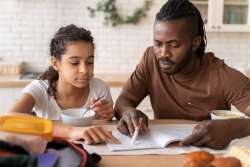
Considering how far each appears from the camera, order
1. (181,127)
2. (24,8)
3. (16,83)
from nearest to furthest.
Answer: (181,127), (16,83), (24,8)

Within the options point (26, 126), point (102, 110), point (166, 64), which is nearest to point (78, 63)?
point (102, 110)

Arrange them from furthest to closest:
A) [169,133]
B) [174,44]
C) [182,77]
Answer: [182,77] < [174,44] < [169,133]

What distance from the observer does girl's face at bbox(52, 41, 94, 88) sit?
1.91m

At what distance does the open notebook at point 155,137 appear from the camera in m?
1.39

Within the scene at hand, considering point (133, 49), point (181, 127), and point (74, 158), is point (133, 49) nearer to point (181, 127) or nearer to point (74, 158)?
point (181, 127)

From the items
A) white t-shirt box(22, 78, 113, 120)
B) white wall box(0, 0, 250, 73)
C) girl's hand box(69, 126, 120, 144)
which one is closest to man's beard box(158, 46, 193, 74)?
white t-shirt box(22, 78, 113, 120)

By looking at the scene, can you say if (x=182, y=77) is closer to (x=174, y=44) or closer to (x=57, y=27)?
(x=174, y=44)

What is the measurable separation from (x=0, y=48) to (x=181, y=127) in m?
2.57

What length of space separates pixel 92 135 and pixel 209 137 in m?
0.41

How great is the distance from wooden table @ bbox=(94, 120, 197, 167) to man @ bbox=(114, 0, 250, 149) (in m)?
0.51

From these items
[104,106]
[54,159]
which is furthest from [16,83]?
[54,159]

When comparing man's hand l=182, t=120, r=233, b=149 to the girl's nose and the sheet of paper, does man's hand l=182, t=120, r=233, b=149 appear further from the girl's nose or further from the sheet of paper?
the girl's nose

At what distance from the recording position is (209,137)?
1398 mm

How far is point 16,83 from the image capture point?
330cm
